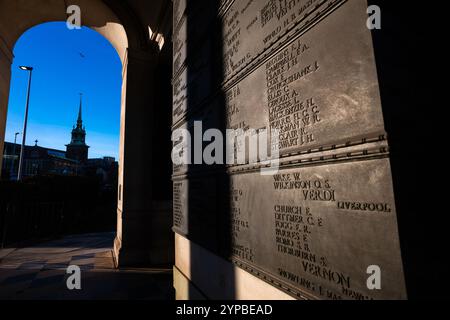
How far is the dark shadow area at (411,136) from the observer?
103cm

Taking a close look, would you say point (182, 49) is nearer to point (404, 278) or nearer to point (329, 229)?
point (329, 229)

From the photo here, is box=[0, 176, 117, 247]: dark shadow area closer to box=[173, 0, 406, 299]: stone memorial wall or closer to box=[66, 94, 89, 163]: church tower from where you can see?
box=[173, 0, 406, 299]: stone memorial wall

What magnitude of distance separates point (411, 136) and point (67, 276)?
7.38 meters

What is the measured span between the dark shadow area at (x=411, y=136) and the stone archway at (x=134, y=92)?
21.1 feet

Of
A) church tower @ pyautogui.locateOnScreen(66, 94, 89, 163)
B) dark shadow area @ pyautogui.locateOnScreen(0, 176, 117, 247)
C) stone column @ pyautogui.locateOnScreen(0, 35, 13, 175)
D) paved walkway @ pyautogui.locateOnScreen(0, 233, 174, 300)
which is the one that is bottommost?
paved walkway @ pyautogui.locateOnScreen(0, 233, 174, 300)

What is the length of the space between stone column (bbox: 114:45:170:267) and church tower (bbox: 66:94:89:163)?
86778 mm

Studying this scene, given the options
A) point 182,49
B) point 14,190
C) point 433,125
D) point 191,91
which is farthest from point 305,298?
point 14,190

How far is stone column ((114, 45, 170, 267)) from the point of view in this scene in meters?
7.14

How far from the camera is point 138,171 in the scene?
745 cm

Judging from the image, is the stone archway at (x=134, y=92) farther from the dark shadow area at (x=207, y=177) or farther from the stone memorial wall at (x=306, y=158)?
the stone memorial wall at (x=306, y=158)

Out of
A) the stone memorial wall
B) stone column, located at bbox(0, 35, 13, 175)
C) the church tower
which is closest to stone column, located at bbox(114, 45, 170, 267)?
stone column, located at bbox(0, 35, 13, 175)

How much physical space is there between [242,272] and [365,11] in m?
1.98

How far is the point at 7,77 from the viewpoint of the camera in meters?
6.61

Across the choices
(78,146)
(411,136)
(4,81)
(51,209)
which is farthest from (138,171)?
(78,146)
